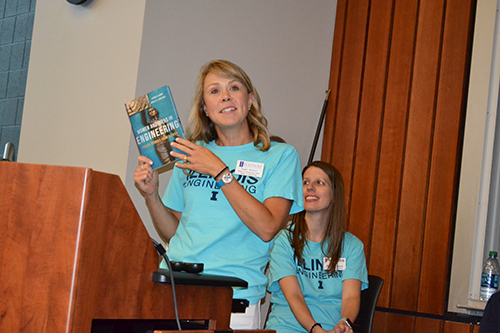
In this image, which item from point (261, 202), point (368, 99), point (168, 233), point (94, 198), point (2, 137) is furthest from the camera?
point (2, 137)

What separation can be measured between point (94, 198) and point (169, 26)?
1793mm

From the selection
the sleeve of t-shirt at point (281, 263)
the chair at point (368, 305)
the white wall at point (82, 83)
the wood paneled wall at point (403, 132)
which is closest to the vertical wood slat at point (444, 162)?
the wood paneled wall at point (403, 132)

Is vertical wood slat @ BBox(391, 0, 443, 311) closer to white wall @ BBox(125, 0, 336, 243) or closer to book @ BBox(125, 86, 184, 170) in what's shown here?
white wall @ BBox(125, 0, 336, 243)

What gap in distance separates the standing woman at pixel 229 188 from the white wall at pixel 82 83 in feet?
2.61

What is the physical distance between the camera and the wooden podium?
0.87m

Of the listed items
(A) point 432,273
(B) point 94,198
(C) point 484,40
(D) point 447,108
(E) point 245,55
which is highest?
(C) point 484,40

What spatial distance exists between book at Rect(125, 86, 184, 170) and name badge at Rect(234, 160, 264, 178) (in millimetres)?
217

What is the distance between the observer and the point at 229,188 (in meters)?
1.33

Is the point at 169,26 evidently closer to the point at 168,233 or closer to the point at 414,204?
the point at 168,233

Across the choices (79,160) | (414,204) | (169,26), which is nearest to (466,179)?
(414,204)

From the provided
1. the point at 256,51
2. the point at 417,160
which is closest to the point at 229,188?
the point at 256,51

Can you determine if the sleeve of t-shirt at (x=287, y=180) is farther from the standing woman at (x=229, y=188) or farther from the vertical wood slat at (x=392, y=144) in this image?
the vertical wood slat at (x=392, y=144)

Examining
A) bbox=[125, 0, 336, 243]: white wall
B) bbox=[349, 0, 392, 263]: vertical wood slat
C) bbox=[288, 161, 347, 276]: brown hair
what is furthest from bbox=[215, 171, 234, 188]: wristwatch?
bbox=[349, 0, 392, 263]: vertical wood slat

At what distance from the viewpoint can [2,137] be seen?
404 centimetres
